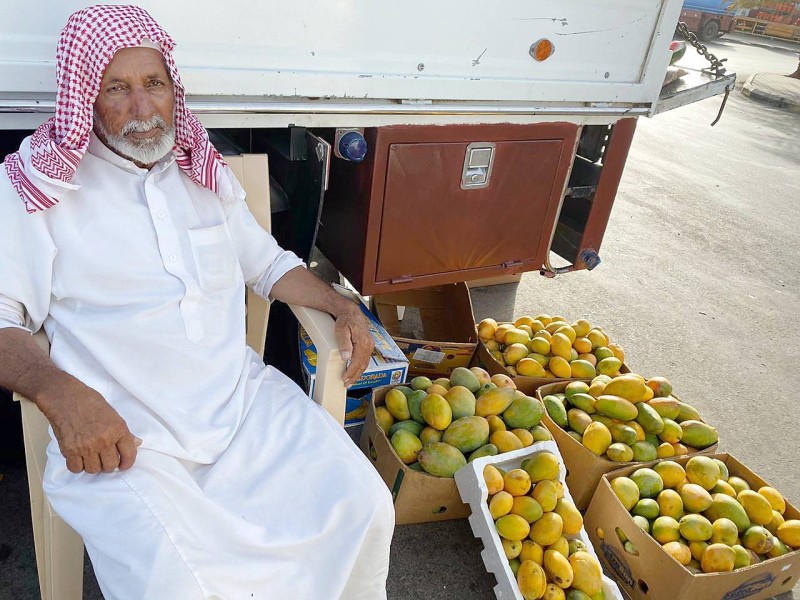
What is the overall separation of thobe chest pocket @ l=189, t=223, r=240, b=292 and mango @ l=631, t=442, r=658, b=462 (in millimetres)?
1514

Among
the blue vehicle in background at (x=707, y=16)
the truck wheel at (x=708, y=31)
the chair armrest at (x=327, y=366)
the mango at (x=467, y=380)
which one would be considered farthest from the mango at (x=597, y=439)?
the truck wheel at (x=708, y=31)

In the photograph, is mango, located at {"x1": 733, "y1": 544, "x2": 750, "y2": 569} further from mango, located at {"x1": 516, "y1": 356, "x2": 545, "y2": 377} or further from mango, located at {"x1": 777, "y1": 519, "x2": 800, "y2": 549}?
mango, located at {"x1": 516, "y1": 356, "x2": 545, "y2": 377}

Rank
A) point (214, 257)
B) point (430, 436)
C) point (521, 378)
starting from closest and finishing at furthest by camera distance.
Answer: point (214, 257), point (430, 436), point (521, 378)

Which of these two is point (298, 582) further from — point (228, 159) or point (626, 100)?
point (626, 100)

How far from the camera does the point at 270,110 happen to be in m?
2.01

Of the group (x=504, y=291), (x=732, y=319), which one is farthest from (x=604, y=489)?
(x=732, y=319)

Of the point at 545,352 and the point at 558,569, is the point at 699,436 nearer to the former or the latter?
the point at 545,352

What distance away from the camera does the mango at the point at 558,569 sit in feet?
6.12

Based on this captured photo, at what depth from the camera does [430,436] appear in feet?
7.24

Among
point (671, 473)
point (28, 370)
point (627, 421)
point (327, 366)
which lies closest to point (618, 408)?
point (627, 421)

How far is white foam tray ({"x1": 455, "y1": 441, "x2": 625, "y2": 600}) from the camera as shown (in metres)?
1.89

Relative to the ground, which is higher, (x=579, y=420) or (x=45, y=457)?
(x=45, y=457)

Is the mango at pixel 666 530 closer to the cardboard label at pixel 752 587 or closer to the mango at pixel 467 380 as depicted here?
the cardboard label at pixel 752 587

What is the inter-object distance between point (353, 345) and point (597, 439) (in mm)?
1039
